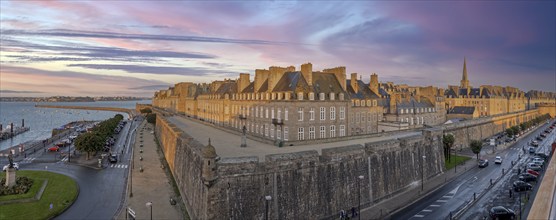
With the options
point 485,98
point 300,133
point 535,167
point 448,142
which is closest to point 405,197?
point 300,133

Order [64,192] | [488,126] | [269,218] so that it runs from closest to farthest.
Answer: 1. [269,218]
2. [64,192]
3. [488,126]

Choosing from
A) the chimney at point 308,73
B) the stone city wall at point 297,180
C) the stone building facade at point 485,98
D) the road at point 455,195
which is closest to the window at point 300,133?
the chimney at point 308,73

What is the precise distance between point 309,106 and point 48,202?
91.2ft

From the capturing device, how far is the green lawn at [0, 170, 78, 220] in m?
24.1

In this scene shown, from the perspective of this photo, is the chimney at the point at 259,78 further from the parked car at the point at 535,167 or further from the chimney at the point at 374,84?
the parked car at the point at 535,167

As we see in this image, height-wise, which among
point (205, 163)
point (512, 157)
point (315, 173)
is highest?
point (205, 163)

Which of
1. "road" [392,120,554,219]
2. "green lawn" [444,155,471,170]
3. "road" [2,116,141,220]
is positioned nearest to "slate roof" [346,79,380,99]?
"green lawn" [444,155,471,170]

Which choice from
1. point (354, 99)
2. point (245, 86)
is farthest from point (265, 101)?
point (354, 99)

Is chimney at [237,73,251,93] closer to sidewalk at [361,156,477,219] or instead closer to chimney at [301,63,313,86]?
chimney at [301,63,313,86]

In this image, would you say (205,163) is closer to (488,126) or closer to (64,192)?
(64,192)

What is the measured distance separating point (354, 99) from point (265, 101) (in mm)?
15469

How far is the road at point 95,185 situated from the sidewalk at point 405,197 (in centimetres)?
1961

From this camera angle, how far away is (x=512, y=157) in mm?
48969

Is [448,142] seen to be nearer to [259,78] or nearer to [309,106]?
[309,106]
